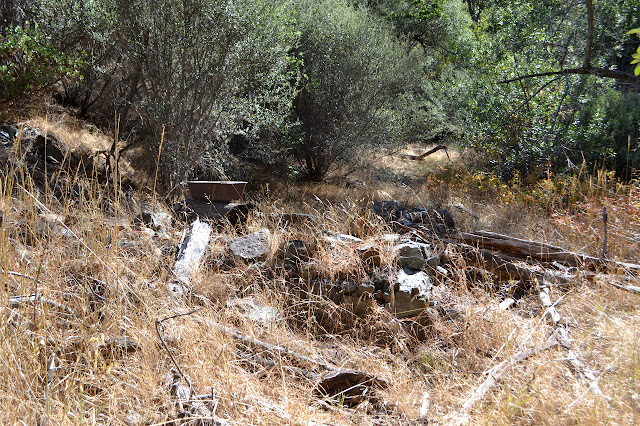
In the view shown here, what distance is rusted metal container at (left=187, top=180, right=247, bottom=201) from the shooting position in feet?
16.9

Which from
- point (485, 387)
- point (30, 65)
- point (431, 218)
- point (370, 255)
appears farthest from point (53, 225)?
point (30, 65)

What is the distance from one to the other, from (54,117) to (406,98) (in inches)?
247

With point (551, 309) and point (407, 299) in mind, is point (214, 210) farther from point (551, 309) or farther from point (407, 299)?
point (551, 309)

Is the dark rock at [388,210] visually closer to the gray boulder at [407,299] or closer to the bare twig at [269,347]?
the gray boulder at [407,299]

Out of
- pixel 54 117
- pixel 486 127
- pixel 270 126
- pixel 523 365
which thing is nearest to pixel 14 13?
pixel 54 117

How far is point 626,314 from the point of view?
9.02ft

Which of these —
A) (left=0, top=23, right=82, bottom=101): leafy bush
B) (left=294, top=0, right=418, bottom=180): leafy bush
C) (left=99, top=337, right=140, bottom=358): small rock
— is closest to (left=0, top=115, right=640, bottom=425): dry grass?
(left=99, top=337, right=140, bottom=358): small rock

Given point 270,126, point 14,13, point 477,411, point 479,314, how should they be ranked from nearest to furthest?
point 477,411
point 479,314
point 14,13
point 270,126

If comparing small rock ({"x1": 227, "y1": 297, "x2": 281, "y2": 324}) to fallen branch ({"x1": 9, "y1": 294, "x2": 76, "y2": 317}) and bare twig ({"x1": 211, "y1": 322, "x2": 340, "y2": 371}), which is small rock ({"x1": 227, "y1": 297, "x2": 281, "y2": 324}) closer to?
bare twig ({"x1": 211, "y1": 322, "x2": 340, "y2": 371})

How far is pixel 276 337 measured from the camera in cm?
282

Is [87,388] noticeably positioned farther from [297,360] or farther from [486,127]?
[486,127]

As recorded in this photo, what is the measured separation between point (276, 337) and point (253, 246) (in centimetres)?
140

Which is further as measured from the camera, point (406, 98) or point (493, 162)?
point (406, 98)

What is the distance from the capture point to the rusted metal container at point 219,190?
515 centimetres
